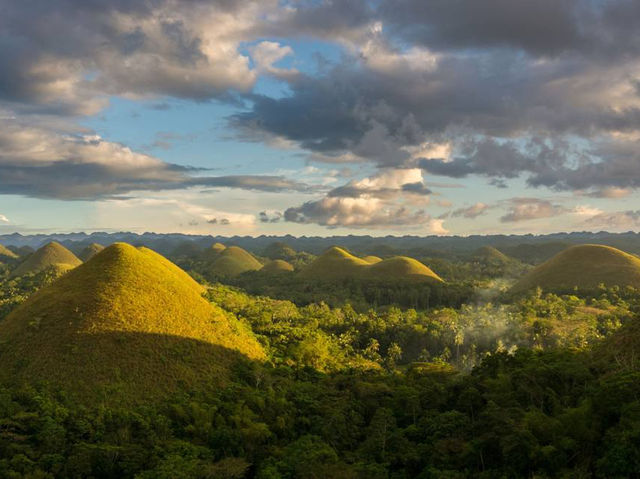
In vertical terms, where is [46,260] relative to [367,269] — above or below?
above

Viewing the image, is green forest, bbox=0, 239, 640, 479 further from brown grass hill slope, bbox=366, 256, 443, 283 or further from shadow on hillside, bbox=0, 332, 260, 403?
brown grass hill slope, bbox=366, 256, 443, 283

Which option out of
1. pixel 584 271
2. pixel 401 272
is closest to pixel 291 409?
pixel 584 271

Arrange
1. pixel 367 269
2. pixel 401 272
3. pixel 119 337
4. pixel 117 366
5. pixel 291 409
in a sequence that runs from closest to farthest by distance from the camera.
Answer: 1. pixel 291 409
2. pixel 117 366
3. pixel 119 337
4. pixel 401 272
5. pixel 367 269

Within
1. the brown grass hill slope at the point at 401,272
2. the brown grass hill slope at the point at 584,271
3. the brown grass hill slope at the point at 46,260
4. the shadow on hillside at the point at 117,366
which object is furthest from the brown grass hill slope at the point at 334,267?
the shadow on hillside at the point at 117,366

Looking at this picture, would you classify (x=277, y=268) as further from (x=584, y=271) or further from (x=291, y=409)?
(x=291, y=409)

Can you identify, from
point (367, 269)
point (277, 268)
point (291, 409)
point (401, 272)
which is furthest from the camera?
point (277, 268)

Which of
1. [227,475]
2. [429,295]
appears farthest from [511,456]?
[429,295]
